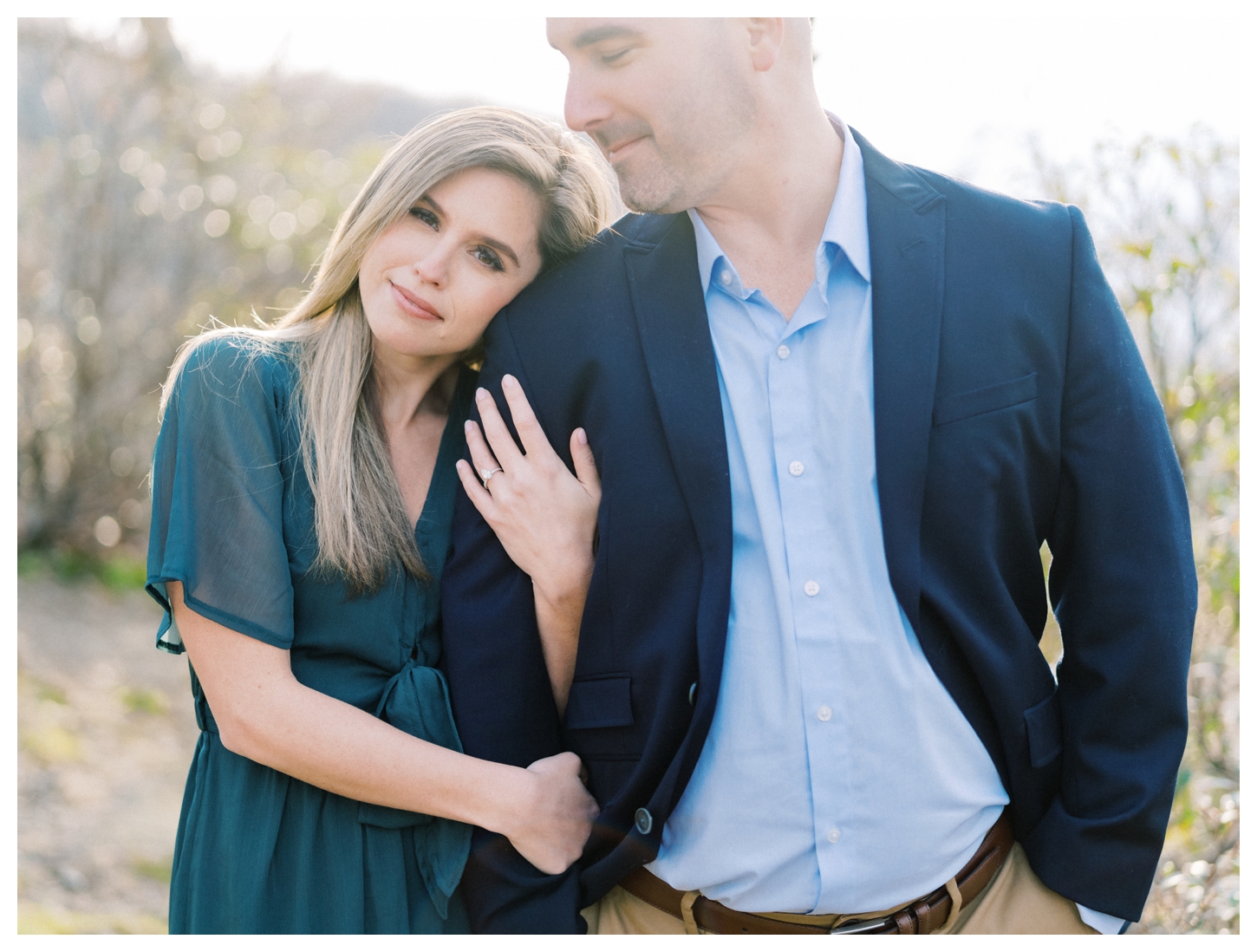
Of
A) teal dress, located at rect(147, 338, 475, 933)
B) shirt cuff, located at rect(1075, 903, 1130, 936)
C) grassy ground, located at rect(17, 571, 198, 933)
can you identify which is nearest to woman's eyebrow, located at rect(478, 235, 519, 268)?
teal dress, located at rect(147, 338, 475, 933)

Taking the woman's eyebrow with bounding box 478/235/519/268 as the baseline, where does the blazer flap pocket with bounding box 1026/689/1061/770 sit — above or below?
below

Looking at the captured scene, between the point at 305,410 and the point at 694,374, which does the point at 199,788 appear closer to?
the point at 305,410

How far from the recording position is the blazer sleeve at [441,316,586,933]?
187 cm

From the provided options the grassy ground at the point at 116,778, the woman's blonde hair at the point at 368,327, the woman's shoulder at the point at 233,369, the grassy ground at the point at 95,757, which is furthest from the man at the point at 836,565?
the grassy ground at the point at 95,757

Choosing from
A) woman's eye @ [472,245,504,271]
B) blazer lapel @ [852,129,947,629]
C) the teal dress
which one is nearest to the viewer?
blazer lapel @ [852,129,947,629]

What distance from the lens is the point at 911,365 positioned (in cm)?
173

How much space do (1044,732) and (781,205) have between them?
110cm

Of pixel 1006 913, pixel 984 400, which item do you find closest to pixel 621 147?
pixel 984 400

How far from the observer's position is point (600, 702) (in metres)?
1.86

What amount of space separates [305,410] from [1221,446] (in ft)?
8.53

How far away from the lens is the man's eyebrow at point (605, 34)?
5.88 ft

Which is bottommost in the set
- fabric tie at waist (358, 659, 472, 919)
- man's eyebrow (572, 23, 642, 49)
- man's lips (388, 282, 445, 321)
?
fabric tie at waist (358, 659, 472, 919)

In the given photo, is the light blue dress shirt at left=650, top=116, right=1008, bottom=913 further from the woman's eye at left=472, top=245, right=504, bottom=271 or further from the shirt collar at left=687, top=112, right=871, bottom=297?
the woman's eye at left=472, top=245, right=504, bottom=271

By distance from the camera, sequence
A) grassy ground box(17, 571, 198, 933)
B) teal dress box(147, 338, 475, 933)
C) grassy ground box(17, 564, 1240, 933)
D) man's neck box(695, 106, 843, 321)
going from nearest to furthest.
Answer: teal dress box(147, 338, 475, 933)
man's neck box(695, 106, 843, 321)
grassy ground box(17, 564, 1240, 933)
grassy ground box(17, 571, 198, 933)
